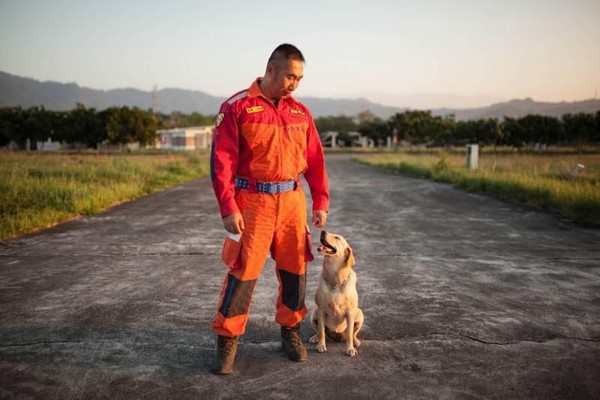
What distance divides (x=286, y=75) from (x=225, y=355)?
1795 millimetres

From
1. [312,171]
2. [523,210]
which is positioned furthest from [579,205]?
[312,171]

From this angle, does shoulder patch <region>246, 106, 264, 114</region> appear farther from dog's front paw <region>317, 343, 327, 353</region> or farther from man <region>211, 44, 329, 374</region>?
dog's front paw <region>317, 343, 327, 353</region>

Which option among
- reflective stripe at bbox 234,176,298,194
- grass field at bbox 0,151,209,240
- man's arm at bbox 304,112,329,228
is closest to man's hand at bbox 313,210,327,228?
man's arm at bbox 304,112,329,228

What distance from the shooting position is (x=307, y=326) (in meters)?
3.75

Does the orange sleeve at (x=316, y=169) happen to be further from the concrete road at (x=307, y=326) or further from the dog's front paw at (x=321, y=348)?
the concrete road at (x=307, y=326)

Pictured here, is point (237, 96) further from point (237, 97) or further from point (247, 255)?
point (247, 255)

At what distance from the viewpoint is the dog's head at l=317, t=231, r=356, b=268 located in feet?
9.73

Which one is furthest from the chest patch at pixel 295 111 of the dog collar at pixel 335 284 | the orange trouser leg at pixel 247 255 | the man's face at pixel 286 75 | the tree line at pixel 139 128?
the tree line at pixel 139 128

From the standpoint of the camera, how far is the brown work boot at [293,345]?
303 cm

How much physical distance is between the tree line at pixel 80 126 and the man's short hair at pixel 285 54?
5462 cm

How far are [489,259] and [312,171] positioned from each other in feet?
12.3

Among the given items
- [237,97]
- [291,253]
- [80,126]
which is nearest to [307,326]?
[291,253]

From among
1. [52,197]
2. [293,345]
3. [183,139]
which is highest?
[183,139]

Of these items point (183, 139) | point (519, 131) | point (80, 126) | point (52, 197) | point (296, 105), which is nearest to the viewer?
point (296, 105)
